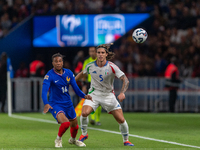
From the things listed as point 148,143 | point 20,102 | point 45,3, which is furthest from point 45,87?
point 45,3

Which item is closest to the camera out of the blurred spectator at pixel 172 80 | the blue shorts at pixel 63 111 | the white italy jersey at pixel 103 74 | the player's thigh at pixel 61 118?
the player's thigh at pixel 61 118

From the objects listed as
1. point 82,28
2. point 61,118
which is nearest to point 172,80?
point 82,28

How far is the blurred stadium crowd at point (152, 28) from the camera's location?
19828 mm

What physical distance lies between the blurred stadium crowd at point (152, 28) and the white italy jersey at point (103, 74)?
1069 centimetres

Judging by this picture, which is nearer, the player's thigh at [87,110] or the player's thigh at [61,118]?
the player's thigh at [61,118]

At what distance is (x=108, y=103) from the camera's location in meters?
8.70

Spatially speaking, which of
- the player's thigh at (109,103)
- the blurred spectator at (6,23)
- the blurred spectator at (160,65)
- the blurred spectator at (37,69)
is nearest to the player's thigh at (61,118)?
the player's thigh at (109,103)

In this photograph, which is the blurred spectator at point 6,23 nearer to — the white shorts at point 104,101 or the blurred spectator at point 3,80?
the blurred spectator at point 3,80

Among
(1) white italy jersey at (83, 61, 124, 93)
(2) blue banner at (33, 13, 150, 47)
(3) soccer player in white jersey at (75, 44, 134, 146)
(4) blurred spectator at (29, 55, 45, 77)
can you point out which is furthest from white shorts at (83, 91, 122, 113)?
(2) blue banner at (33, 13, 150, 47)

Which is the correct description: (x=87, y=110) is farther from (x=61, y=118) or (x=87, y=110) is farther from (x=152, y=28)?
(x=152, y=28)

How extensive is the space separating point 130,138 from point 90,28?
1196 centimetres

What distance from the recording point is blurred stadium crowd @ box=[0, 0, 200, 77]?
19828 mm

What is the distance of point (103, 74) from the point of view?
879 cm

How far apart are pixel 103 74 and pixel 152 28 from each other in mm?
13733
